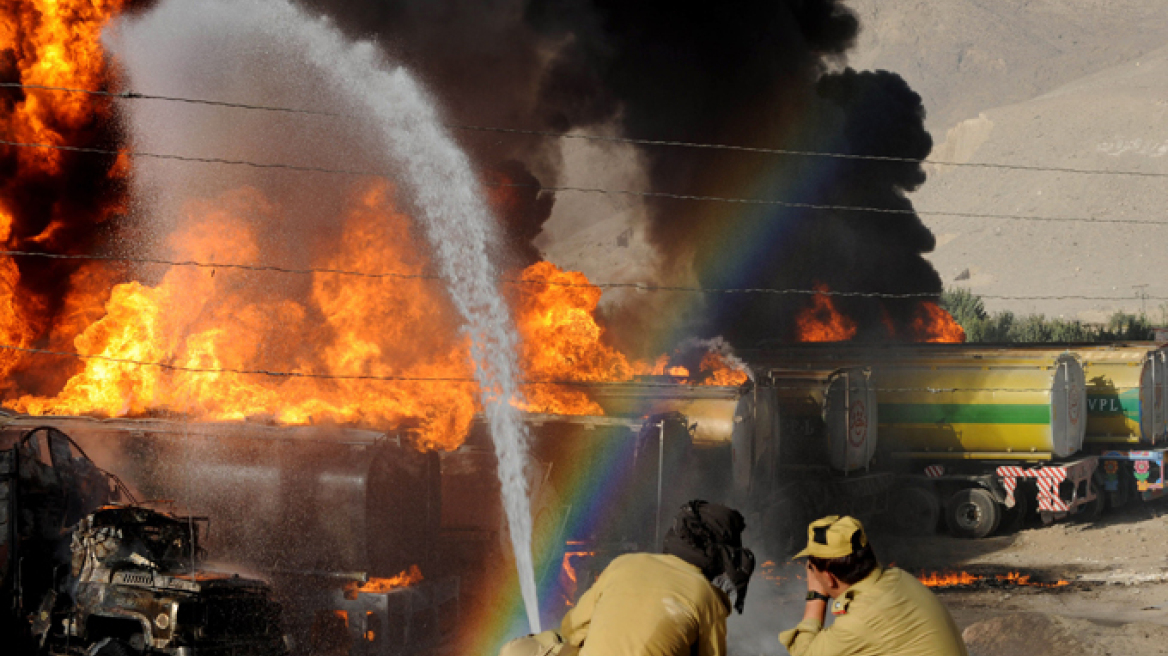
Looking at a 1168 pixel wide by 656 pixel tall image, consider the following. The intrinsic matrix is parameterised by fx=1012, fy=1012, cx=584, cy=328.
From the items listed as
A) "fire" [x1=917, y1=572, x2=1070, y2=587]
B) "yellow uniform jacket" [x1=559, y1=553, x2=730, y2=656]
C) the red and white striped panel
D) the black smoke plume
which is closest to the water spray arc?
the black smoke plume

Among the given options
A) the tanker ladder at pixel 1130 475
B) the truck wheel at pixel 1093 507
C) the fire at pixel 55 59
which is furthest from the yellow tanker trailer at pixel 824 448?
the fire at pixel 55 59

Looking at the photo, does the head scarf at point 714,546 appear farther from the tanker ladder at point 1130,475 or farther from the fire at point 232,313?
the tanker ladder at point 1130,475

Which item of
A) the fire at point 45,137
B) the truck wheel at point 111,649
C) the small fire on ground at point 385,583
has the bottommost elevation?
the truck wheel at point 111,649

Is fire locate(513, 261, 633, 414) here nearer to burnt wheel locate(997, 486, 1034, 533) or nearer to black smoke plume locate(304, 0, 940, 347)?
burnt wheel locate(997, 486, 1034, 533)

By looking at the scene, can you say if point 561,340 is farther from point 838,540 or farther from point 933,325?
point 933,325

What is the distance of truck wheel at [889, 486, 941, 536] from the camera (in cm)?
2044

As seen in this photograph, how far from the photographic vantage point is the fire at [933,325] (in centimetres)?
3956

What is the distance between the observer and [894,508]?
20703mm

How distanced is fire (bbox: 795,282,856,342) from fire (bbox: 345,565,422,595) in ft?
92.7

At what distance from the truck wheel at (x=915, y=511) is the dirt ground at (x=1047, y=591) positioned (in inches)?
17.9

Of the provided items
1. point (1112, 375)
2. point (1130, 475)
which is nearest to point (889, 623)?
point (1112, 375)

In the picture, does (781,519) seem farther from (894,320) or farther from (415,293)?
(894,320)

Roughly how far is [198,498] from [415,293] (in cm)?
1164

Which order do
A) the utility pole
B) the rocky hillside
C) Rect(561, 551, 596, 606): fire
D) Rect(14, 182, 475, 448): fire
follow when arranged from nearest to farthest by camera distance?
Rect(561, 551, 596, 606): fire < Rect(14, 182, 475, 448): fire < the utility pole < the rocky hillside
